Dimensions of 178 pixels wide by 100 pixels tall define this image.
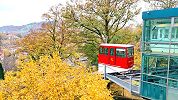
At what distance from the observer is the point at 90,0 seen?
38.0 meters

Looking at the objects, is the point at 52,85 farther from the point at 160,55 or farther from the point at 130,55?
the point at 130,55

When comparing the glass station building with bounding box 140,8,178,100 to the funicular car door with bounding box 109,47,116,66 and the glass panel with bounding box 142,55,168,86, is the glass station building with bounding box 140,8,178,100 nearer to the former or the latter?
the glass panel with bounding box 142,55,168,86

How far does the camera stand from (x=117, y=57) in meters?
30.0

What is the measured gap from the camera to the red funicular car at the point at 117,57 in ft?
95.7

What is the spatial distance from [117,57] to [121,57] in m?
0.62

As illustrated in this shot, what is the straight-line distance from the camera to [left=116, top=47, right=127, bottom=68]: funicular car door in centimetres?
2928

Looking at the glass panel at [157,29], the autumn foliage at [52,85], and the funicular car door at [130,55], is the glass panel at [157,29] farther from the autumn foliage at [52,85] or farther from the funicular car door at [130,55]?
the funicular car door at [130,55]

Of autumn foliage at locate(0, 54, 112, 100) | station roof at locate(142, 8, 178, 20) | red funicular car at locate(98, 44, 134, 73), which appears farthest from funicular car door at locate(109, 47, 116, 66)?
station roof at locate(142, 8, 178, 20)

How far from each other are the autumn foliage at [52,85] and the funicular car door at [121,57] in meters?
8.55

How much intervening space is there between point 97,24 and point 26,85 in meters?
19.6

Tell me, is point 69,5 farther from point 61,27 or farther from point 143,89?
point 143,89

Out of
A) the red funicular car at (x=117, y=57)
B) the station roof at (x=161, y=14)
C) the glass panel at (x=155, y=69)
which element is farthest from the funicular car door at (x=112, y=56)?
the station roof at (x=161, y=14)

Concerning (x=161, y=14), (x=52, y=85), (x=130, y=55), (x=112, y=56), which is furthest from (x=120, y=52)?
(x=161, y=14)

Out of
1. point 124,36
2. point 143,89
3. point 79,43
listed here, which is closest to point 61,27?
point 79,43
